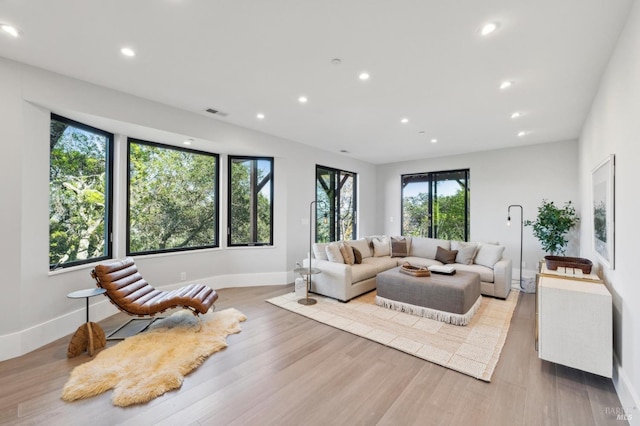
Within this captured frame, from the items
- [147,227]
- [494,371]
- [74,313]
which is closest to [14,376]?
[74,313]

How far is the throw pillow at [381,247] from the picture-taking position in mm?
5845

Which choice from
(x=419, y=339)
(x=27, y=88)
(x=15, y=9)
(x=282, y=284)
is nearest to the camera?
(x=15, y=9)

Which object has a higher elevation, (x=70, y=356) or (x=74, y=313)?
(x=74, y=313)

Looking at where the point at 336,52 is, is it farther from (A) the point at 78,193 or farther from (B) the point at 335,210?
(B) the point at 335,210

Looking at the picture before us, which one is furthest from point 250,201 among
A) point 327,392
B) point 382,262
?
point 327,392

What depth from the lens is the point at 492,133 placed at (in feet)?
15.9

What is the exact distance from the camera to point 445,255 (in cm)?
522

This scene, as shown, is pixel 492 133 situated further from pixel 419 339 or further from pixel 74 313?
pixel 74 313

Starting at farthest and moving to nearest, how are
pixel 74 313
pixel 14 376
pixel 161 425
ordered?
pixel 74 313
pixel 14 376
pixel 161 425

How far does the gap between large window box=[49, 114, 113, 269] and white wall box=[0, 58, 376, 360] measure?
151 mm

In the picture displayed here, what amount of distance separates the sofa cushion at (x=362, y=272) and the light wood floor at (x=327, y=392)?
62.0 inches

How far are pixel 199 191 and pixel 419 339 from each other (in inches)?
164

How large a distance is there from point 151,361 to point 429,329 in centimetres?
300

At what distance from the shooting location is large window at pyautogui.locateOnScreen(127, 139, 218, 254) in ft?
13.8
